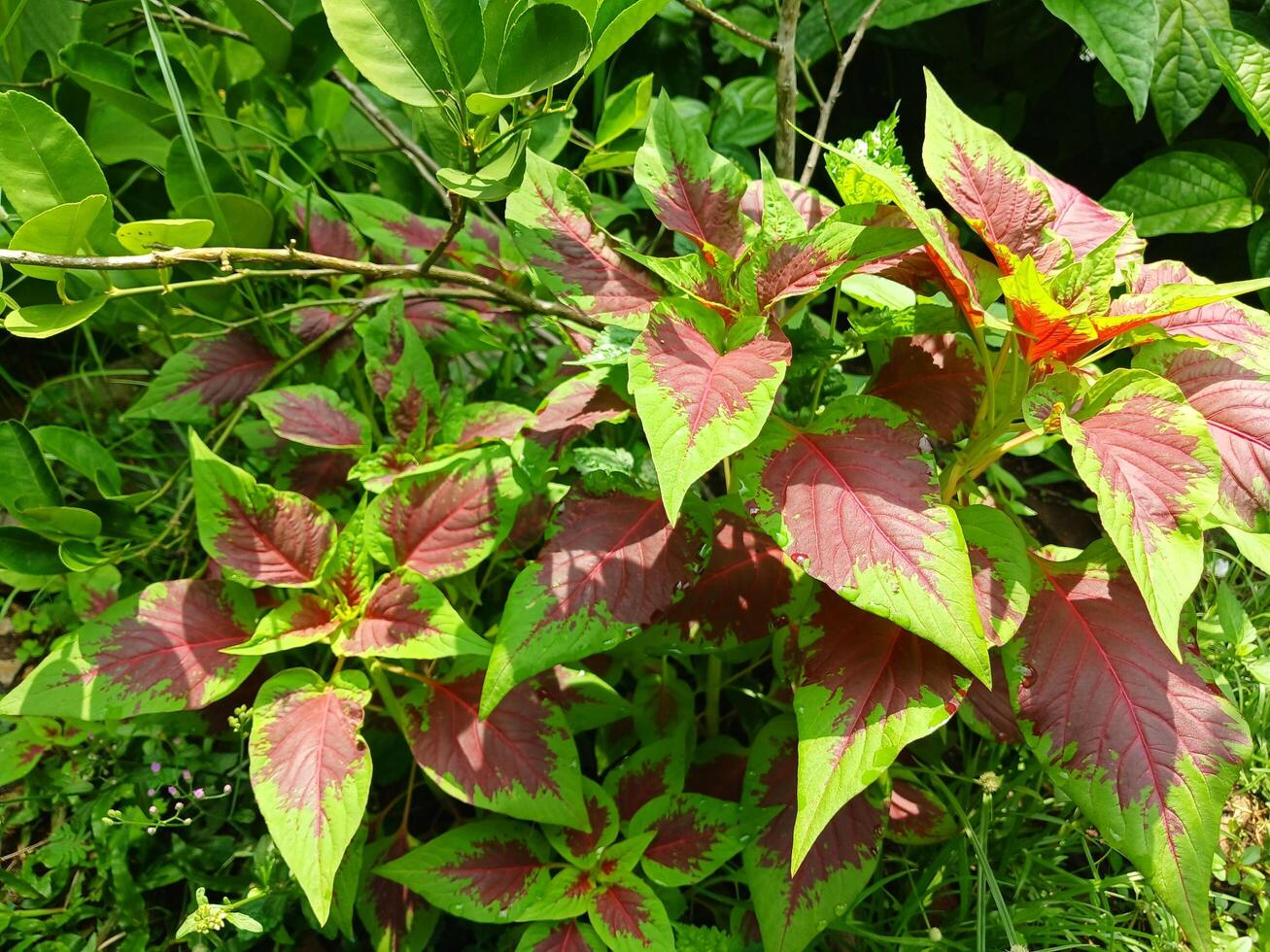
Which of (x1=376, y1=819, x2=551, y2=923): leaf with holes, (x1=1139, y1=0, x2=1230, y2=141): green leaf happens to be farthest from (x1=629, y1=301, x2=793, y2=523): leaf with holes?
(x1=1139, y1=0, x2=1230, y2=141): green leaf

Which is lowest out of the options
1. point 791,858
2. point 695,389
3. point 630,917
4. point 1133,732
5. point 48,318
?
point 630,917

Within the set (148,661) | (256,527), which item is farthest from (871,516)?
(148,661)

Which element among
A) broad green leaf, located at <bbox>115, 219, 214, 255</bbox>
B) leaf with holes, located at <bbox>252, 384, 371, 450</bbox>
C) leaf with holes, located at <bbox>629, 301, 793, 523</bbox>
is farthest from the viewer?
leaf with holes, located at <bbox>252, 384, 371, 450</bbox>

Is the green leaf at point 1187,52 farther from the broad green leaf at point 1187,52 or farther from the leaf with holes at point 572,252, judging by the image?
the leaf with holes at point 572,252

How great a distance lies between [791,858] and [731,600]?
0.96 ft

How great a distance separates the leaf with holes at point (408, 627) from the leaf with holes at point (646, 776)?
0.30m

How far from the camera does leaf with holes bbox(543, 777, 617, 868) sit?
46.0 inches

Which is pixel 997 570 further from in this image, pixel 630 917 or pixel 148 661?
pixel 148 661

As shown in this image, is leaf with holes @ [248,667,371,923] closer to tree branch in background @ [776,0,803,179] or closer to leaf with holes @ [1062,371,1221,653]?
leaf with holes @ [1062,371,1221,653]

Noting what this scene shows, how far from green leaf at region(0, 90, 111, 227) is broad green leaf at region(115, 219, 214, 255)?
11 centimetres

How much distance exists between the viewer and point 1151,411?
0.89 m

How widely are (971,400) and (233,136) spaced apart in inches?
47.2

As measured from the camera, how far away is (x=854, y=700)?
3.02 feet

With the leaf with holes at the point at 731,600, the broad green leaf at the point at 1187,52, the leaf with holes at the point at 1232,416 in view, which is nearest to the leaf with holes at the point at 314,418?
the leaf with holes at the point at 731,600
